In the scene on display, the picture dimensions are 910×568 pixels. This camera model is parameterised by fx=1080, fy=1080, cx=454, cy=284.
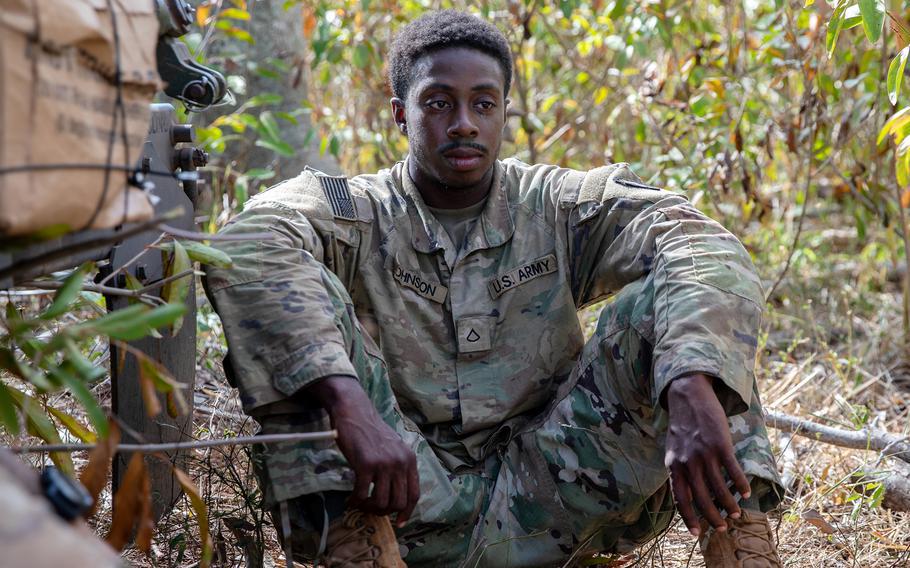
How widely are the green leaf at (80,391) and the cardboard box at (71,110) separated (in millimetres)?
197

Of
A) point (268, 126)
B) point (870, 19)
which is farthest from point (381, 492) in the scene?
point (268, 126)

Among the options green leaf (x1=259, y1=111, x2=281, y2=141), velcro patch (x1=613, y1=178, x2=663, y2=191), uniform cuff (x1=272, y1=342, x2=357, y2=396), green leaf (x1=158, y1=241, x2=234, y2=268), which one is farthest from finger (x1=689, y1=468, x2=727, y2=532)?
green leaf (x1=259, y1=111, x2=281, y2=141)

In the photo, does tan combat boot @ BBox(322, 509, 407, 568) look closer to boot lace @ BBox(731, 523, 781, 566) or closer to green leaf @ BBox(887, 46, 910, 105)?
boot lace @ BBox(731, 523, 781, 566)

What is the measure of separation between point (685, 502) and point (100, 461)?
114 centimetres

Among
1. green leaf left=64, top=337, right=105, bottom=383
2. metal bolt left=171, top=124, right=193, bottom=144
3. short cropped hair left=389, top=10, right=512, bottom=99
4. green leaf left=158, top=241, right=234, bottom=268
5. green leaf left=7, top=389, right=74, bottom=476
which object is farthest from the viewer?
short cropped hair left=389, top=10, right=512, bottom=99

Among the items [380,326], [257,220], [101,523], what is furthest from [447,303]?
[101,523]

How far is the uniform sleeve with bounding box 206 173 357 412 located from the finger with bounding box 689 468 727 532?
0.70 metres

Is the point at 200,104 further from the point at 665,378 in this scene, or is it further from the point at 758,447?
the point at 758,447

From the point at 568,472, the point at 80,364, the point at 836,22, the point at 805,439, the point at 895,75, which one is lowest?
the point at 805,439

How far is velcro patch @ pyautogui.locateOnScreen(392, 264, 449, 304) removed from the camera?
8.75 feet

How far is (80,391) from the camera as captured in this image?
141 centimetres

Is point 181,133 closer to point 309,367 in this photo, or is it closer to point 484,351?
point 309,367

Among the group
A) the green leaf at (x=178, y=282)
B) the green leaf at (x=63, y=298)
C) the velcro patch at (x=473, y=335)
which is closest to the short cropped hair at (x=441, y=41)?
the velcro patch at (x=473, y=335)

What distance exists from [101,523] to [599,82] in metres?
3.35
